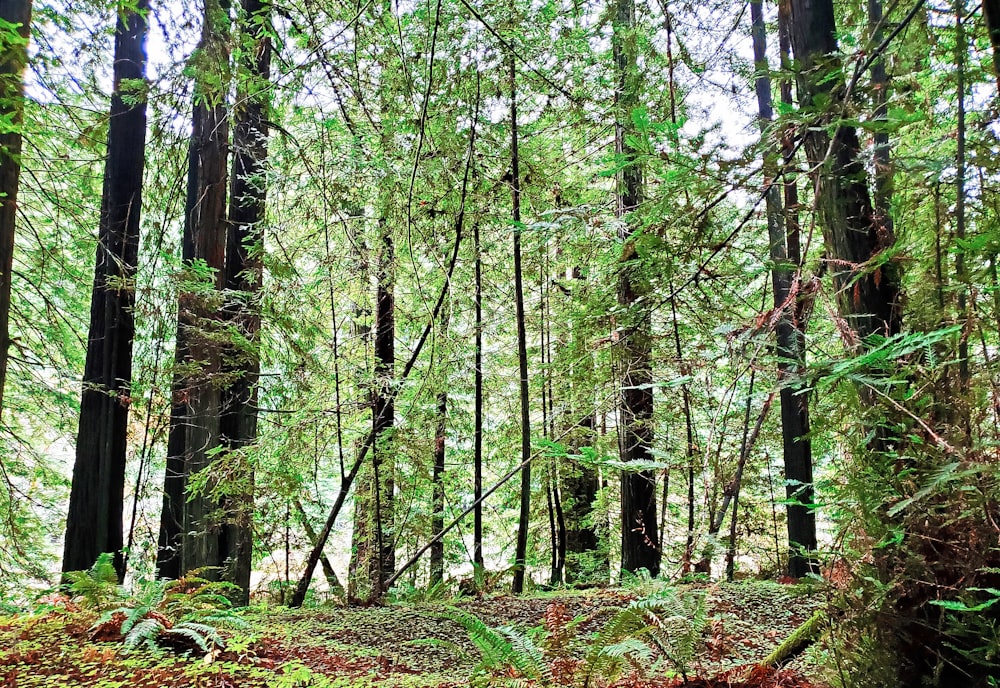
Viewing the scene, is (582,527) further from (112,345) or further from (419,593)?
(112,345)

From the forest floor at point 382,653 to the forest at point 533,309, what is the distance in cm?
5

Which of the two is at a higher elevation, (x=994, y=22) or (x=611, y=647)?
(x=994, y=22)

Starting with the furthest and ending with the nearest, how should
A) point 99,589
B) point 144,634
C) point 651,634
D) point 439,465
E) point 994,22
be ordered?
point 439,465, point 99,589, point 144,634, point 651,634, point 994,22

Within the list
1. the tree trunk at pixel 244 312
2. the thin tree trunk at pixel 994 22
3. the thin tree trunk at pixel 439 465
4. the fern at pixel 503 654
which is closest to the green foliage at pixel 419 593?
the thin tree trunk at pixel 439 465

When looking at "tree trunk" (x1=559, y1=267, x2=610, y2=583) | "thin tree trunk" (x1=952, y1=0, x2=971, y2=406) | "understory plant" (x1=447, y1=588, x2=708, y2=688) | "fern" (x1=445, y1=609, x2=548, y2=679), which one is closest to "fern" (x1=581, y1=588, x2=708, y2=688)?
"understory plant" (x1=447, y1=588, x2=708, y2=688)

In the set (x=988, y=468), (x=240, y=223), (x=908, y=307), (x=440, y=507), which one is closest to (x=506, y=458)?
(x=440, y=507)

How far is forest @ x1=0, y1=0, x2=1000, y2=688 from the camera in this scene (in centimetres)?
237

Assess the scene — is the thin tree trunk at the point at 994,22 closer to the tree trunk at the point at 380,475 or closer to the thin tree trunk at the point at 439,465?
the thin tree trunk at the point at 439,465

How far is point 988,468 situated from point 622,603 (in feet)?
10.7

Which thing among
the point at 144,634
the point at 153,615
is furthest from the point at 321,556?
the point at 144,634

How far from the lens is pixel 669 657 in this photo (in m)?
2.71

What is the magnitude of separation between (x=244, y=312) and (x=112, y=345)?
150cm

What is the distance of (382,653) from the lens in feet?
13.8

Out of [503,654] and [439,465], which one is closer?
[503,654]
